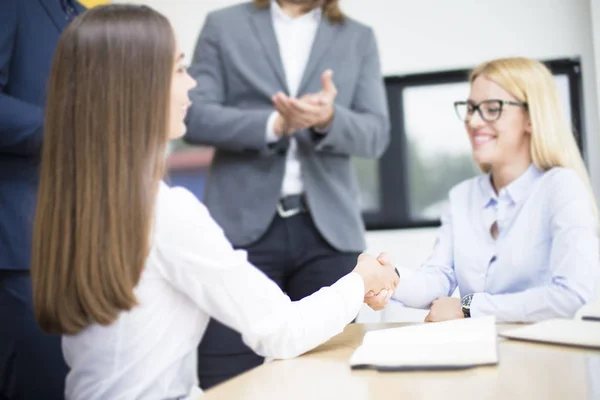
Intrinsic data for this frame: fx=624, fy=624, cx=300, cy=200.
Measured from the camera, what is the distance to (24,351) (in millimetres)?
674

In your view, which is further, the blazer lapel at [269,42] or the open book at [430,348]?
the blazer lapel at [269,42]

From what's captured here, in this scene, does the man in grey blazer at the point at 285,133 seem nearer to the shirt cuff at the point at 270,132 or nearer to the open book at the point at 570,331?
the shirt cuff at the point at 270,132

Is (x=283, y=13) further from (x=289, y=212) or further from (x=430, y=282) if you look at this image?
(x=430, y=282)

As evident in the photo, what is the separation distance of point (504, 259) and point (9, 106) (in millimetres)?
520

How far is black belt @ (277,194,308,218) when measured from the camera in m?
0.70

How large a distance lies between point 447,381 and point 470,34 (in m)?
0.64

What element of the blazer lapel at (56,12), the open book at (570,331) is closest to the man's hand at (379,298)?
the open book at (570,331)

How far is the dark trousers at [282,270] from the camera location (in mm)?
647

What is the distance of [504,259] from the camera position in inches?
24.3

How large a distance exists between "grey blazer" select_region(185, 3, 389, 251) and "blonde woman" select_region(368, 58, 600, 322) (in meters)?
0.13

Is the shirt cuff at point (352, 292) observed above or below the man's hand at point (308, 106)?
below

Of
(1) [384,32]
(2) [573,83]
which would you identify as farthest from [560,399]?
(1) [384,32]

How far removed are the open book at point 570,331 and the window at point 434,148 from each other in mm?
169

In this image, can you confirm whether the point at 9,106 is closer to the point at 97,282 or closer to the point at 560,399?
the point at 97,282
